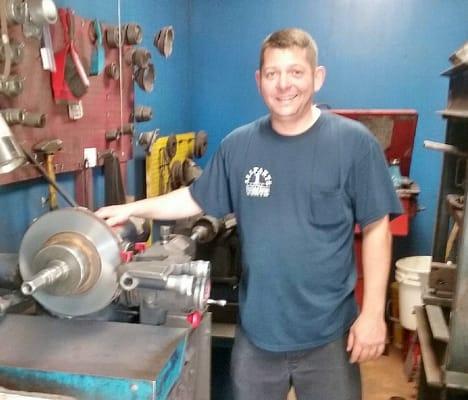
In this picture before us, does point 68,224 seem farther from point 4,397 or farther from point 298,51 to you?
point 298,51

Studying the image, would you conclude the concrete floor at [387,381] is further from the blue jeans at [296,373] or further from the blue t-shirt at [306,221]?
the blue t-shirt at [306,221]

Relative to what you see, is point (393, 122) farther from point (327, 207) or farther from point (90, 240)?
point (90, 240)

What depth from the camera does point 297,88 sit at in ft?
4.05

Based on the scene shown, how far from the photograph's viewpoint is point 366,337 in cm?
124

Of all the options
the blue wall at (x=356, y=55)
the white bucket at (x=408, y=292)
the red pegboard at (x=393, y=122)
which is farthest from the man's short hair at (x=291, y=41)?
the blue wall at (x=356, y=55)

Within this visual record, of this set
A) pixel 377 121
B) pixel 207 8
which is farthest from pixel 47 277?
pixel 207 8

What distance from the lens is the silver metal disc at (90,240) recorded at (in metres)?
0.98

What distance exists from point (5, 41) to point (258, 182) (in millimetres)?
669

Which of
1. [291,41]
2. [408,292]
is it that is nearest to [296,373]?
[291,41]

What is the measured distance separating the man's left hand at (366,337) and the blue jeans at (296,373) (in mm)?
60

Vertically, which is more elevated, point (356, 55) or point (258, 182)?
point (356, 55)

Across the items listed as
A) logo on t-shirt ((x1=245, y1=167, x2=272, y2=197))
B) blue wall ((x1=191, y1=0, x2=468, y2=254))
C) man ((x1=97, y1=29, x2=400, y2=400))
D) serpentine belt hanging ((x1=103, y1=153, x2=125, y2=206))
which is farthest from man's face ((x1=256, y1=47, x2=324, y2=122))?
blue wall ((x1=191, y1=0, x2=468, y2=254))

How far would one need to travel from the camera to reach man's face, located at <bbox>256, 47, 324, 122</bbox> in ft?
4.04

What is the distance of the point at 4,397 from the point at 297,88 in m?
0.87
